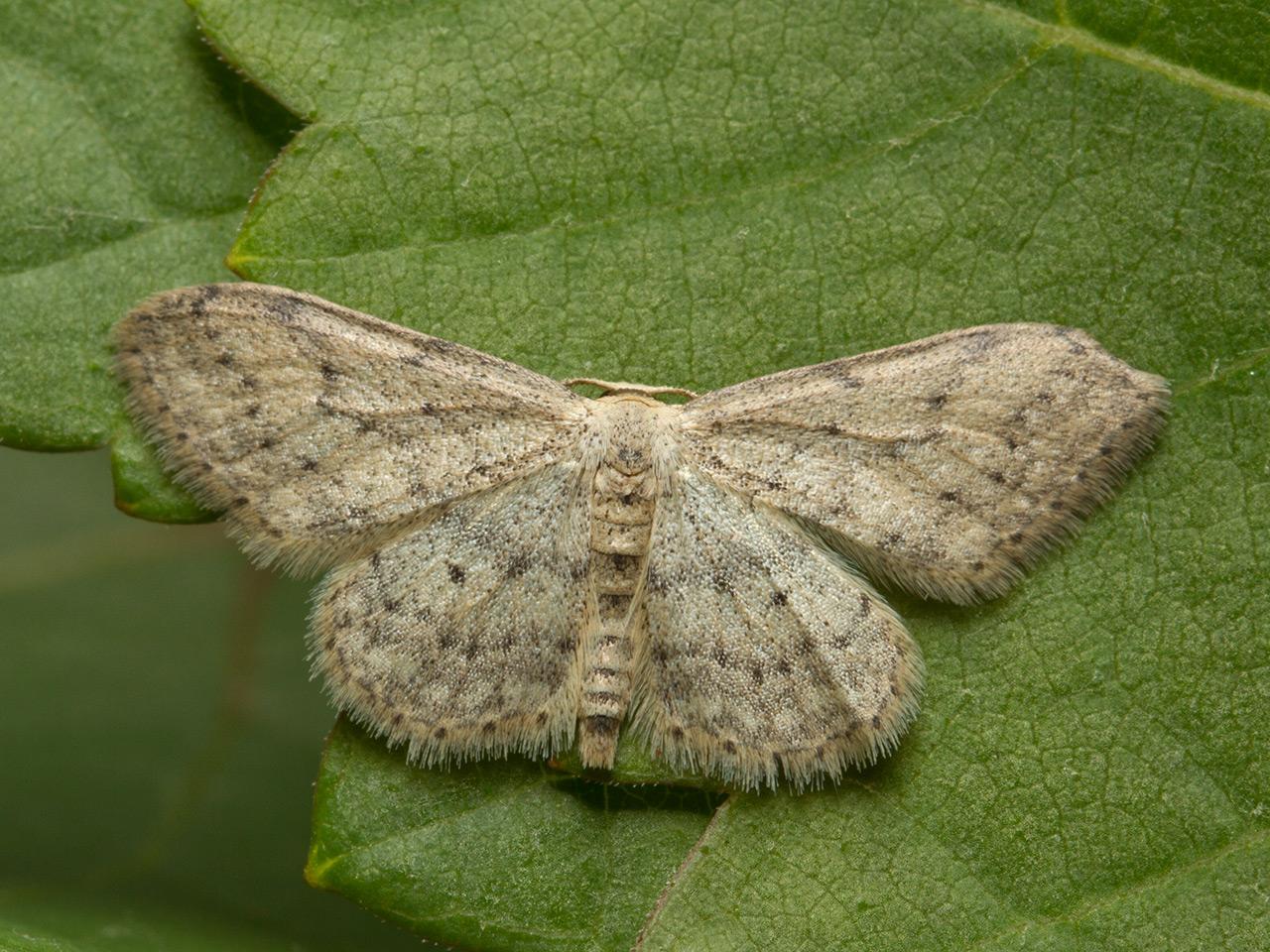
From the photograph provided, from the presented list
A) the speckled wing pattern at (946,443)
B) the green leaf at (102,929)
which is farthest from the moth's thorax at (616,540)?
the green leaf at (102,929)

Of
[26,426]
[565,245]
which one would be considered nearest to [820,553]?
[565,245]

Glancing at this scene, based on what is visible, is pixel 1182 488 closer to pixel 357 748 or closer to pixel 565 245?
pixel 565 245

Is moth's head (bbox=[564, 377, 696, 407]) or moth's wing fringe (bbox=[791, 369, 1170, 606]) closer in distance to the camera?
moth's wing fringe (bbox=[791, 369, 1170, 606])

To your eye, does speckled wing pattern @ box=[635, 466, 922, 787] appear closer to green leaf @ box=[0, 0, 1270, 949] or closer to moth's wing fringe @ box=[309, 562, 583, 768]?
green leaf @ box=[0, 0, 1270, 949]

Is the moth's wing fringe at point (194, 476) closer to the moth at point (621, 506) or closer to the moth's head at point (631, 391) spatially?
the moth at point (621, 506)

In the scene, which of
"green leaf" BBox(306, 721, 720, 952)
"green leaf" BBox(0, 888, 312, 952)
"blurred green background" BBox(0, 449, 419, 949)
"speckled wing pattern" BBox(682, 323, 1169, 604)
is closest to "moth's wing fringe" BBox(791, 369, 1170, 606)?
"speckled wing pattern" BBox(682, 323, 1169, 604)
